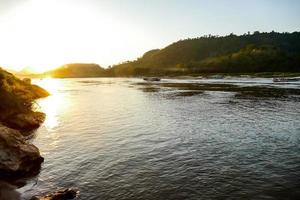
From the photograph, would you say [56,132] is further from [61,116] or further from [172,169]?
[172,169]

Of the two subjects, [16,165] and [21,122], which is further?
[21,122]

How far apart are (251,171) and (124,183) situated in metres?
11.7

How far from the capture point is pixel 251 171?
28.5 m

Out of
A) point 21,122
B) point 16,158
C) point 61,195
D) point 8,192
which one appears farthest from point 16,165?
point 21,122

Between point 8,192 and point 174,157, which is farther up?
point 8,192

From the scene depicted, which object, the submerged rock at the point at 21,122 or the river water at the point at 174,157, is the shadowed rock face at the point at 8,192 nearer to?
the river water at the point at 174,157

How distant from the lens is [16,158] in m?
28.8

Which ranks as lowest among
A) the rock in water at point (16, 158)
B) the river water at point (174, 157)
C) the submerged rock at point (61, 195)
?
the river water at point (174, 157)

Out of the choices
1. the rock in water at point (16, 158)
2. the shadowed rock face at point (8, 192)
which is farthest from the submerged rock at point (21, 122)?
the shadowed rock face at point (8, 192)

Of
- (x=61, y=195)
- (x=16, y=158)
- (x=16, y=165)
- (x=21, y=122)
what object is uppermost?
(x=21, y=122)

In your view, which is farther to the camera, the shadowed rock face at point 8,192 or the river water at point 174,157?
the river water at point 174,157

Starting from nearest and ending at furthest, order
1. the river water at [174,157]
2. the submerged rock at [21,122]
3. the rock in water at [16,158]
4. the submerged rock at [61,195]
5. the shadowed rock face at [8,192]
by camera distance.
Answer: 1. the submerged rock at [61,195]
2. the shadowed rock face at [8,192]
3. the river water at [174,157]
4. the rock in water at [16,158]
5. the submerged rock at [21,122]

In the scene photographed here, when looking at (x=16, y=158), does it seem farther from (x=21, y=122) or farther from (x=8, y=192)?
(x=21, y=122)

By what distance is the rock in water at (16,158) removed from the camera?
1085 inches
